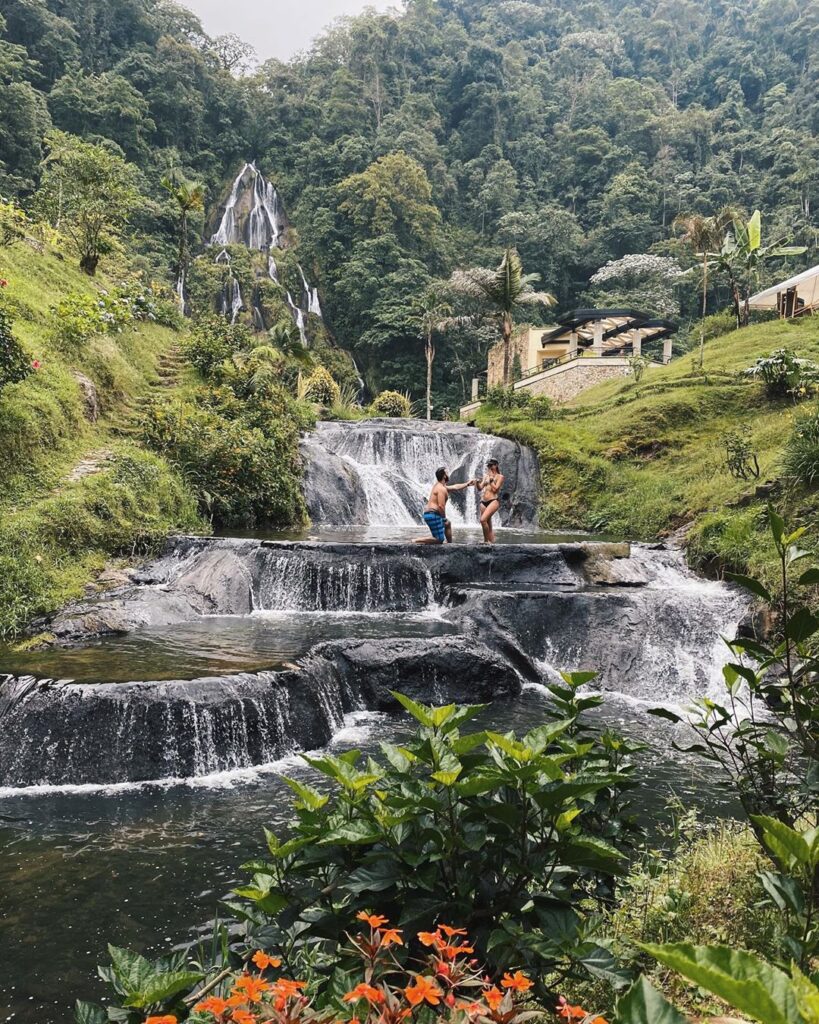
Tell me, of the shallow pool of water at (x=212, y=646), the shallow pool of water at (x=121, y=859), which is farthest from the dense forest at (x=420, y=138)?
the shallow pool of water at (x=121, y=859)

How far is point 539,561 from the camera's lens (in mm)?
12117

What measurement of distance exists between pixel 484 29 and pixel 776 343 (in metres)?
63.6

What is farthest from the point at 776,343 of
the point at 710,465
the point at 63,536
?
the point at 63,536

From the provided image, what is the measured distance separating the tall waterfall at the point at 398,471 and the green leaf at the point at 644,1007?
696 inches

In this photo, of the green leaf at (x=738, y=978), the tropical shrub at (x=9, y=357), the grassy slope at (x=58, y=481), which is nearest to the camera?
the green leaf at (x=738, y=978)

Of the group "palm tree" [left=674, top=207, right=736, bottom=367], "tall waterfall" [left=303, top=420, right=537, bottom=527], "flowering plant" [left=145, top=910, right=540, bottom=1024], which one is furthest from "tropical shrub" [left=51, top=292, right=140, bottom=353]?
"palm tree" [left=674, top=207, right=736, bottom=367]

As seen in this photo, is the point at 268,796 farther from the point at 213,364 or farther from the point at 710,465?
the point at 213,364

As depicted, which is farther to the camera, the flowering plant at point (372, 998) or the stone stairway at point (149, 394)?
the stone stairway at point (149, 394)

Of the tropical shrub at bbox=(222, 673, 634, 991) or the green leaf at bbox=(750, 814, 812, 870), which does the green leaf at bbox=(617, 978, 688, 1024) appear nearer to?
the green leaf at bbox=(750, 814, 812, 870)

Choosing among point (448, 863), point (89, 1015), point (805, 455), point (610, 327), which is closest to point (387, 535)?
point (805, 455)

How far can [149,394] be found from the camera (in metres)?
17.4

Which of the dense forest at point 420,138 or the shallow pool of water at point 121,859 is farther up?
the dense forest at point 420,138

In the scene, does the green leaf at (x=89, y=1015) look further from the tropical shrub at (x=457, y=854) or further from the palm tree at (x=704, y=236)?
the palm tree at (x=704, y=236)

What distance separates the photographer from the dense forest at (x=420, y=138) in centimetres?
4347
